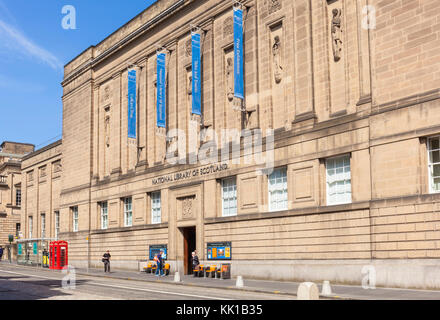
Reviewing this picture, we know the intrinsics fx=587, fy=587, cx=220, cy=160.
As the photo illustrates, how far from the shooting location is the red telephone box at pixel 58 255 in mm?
50250

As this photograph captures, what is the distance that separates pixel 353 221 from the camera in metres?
26.8

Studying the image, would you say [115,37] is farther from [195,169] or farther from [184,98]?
[195,169]

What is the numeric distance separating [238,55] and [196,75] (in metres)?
4.31

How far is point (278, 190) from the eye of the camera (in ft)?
104

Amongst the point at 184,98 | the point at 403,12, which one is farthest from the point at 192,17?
the point at 403,12

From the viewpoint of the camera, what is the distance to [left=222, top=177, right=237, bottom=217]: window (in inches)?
1379

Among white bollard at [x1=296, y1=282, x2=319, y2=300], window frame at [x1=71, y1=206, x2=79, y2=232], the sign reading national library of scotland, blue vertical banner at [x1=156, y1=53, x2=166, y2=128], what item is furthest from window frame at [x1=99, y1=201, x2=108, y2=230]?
white bollard at [x1=296, y1=282, x2=319, y2=300]

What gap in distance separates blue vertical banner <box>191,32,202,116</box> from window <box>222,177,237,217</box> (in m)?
4.80

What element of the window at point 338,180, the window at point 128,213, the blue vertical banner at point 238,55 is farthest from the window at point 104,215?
the window at point 338,180

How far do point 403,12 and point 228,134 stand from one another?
13481 millimetres

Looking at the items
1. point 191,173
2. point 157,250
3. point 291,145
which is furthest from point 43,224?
point 291,145

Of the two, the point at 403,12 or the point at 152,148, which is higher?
the point at 403,12

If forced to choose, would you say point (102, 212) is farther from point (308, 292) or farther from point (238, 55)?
point (308, 292)
